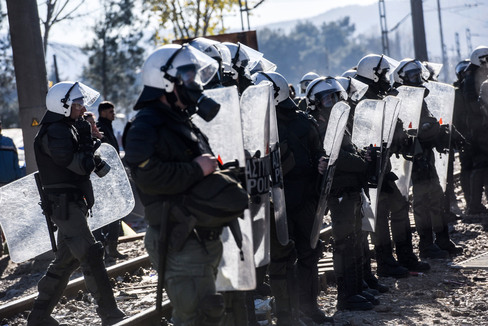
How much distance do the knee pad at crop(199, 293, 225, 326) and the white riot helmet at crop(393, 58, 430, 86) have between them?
188 inches

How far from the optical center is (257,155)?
5527mm

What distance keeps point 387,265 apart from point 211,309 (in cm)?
402

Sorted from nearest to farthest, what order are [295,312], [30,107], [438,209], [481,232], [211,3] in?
1. [295,312]
2. [438,209]
3. [481,232]
4. [30,107]
5. [211,3]

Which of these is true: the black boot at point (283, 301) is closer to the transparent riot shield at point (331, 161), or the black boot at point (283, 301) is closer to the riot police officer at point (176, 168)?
the transparent riot shield at point (331, 161)

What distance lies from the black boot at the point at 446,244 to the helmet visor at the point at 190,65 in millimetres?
5123

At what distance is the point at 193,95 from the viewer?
4.54m

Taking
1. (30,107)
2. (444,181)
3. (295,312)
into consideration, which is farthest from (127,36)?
(295,312)

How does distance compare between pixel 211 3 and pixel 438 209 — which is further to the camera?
pixel 211 3

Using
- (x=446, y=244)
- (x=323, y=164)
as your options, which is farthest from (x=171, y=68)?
(x=446, y=244)

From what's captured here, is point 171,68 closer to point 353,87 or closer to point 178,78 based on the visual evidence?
point 178,78

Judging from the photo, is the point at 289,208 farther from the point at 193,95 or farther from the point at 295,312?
the point at 193,95

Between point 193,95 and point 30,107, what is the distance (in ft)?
23.1

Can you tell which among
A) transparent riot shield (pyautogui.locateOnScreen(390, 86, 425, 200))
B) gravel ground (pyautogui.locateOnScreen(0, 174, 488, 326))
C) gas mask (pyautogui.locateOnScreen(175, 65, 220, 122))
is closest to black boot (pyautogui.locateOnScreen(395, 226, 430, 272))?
gravel ground (pyautogui.locateOnScreen(0, 174, 488, 326))

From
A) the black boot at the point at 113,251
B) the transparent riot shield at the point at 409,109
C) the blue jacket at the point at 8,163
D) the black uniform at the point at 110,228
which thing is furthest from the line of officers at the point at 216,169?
the blue jacket at the point at 8,163
